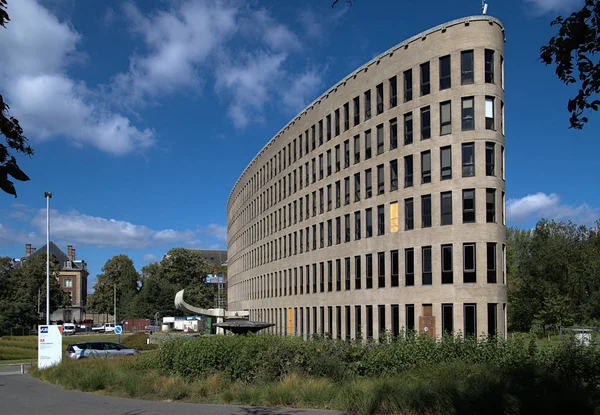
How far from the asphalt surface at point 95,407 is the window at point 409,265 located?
25035 mm

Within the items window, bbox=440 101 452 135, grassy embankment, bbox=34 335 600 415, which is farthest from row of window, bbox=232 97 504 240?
grassy embankment, bbox=34 335 600 415

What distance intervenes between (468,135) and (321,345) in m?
23.8

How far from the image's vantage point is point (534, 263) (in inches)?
3142

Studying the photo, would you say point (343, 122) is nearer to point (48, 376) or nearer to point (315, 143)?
point (315, 143)

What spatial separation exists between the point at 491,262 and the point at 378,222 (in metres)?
9.39

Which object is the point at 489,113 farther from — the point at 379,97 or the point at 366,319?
the point at 366,319

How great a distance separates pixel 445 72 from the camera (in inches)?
1612

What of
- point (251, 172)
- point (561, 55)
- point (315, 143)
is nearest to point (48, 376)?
point (561, 55)

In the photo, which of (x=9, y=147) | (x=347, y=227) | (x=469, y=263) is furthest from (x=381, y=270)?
(x=9, y=147)

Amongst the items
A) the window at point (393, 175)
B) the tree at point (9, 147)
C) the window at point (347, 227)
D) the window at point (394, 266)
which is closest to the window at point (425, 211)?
the window at point (393, 175)

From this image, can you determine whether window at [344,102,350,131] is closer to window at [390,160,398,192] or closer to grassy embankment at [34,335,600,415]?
window at [390,160,398,192]

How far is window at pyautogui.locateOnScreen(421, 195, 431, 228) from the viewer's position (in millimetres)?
41094

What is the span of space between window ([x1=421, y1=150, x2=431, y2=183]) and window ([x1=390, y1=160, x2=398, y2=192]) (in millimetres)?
2766

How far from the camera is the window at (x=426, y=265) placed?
40.5 meters
